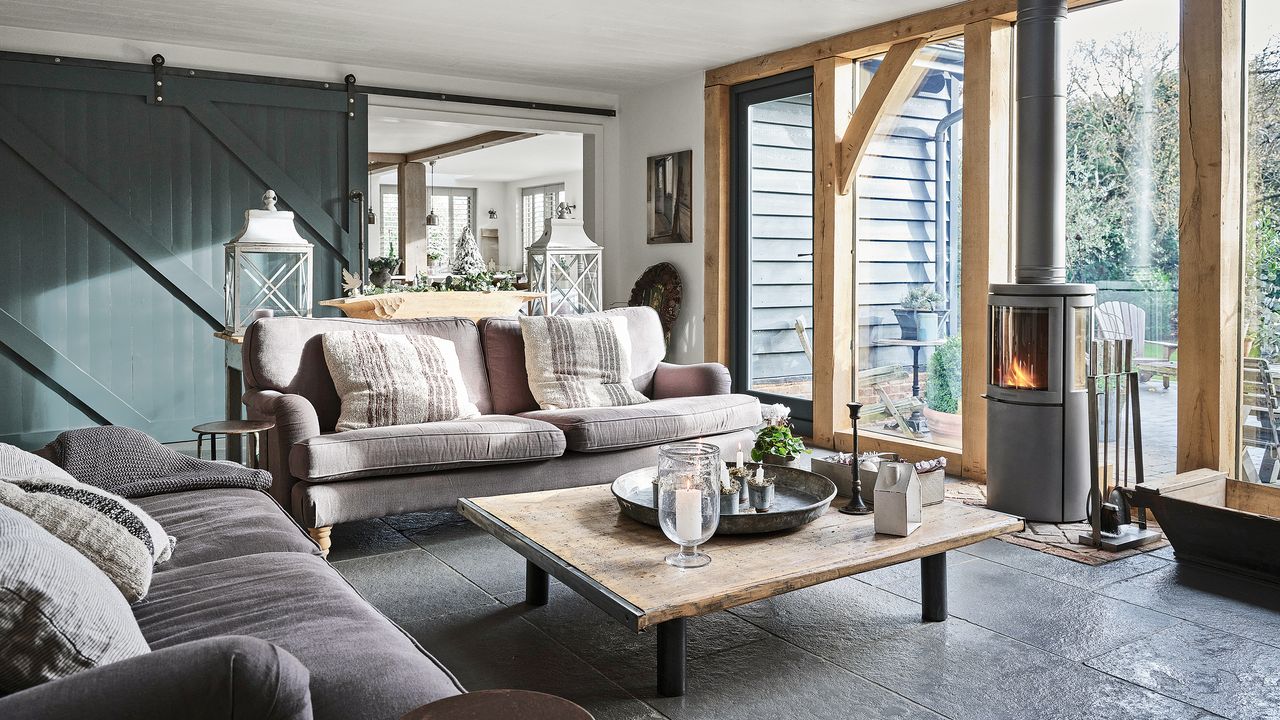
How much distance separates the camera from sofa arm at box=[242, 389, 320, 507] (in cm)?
354

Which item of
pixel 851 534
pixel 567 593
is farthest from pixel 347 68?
pixel 851 534

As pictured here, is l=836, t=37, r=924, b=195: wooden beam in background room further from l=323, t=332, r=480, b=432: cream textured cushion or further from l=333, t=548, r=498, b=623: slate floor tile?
l=333, t=548, r=498, b=623: slate floor tile

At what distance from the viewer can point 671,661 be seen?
240 centimetres

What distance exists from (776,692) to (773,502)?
61 centimetres

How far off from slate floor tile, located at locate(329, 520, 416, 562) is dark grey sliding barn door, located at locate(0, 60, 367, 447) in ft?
8.77

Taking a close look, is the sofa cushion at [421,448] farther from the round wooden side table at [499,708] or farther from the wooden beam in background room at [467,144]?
the wooden beam in background room at [467,144]

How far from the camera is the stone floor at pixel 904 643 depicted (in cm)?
237

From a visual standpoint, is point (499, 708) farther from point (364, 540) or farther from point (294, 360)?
point (294, 360)

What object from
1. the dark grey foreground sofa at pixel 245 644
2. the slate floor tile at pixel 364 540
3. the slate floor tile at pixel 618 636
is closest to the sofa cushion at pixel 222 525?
the dark grey foreground sofa at pixel 245 644

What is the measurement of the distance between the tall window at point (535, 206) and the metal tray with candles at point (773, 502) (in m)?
13.6

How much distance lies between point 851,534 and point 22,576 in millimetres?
1986

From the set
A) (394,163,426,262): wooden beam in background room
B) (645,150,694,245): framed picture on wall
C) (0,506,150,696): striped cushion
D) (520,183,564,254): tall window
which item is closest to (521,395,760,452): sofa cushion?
(645,150,694,245): framed picture on wall

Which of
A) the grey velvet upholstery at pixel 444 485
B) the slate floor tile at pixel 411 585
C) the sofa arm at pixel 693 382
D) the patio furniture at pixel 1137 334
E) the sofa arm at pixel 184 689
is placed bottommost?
the slate floor tile at pixel 411 585

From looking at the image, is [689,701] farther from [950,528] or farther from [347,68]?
[347,68]
